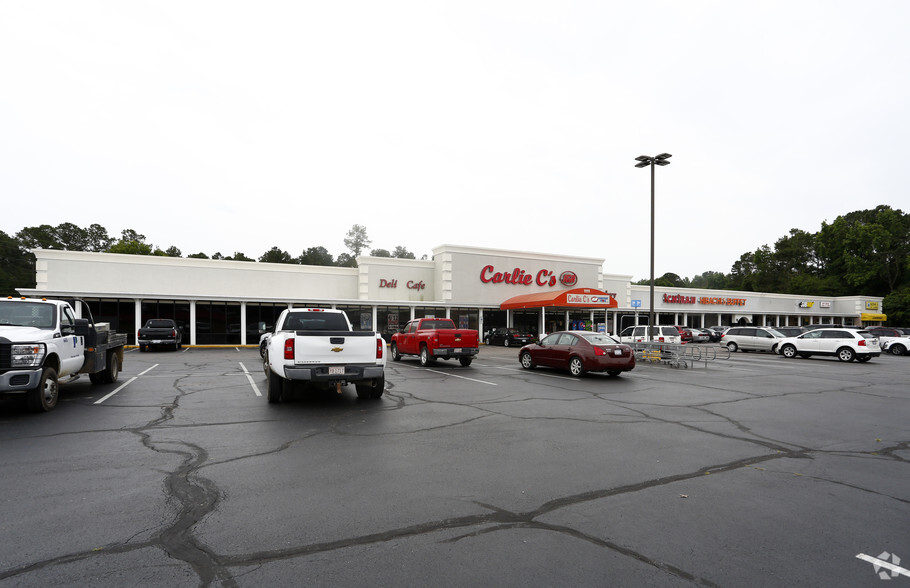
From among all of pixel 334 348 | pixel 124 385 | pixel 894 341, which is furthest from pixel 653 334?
pixel 124 385

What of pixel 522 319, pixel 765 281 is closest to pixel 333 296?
pixel 522 319

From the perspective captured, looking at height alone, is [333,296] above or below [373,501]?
above

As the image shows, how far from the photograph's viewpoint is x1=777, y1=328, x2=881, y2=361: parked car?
74.9 ft

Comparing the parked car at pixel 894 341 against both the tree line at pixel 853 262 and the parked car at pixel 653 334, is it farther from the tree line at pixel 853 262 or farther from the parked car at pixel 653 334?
the tree line at pixel 853 262

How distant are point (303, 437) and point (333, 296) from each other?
29.3 m

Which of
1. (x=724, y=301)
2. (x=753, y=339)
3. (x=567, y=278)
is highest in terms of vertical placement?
(x=567, y=278)

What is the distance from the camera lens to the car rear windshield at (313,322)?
11.4m

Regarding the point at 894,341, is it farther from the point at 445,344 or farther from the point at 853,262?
the point at 853,262

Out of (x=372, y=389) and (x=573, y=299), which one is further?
(x=573, y=299)

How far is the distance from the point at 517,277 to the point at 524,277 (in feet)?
2.26

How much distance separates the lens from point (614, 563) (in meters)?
3.38

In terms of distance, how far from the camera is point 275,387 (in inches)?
376

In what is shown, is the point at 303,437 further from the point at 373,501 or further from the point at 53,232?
the point at 53,232

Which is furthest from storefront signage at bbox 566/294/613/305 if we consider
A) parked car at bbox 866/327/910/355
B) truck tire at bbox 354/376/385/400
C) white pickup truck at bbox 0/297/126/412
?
white pickup truck at bbox 0/297/126/412
